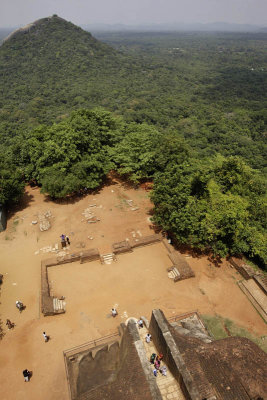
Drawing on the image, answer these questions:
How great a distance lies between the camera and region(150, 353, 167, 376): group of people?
10648 millimetres

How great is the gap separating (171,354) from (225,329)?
554 centimetres

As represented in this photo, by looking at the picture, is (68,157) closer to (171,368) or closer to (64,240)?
(64,240)

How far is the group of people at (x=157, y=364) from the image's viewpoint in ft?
34.9

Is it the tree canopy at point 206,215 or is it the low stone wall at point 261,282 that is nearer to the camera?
the low stone wall at point 261,282

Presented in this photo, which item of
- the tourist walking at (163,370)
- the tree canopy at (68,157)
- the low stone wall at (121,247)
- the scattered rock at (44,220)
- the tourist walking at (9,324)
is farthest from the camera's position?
the tree canopy at (68,157)

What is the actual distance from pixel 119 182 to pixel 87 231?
28.4ft

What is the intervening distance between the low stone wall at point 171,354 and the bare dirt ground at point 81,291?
11.0 ft

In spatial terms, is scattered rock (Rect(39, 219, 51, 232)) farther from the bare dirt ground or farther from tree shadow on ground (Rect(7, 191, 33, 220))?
tree shadow on ground (Rect(7, 191, 33, 220))

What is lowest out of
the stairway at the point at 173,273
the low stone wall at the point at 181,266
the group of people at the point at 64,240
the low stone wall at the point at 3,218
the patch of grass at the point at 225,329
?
the patch of grass at the point at 225,329

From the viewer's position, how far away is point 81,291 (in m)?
15.7

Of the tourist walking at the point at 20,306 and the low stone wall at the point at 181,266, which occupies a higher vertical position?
the low stone wall at the point at 181,266

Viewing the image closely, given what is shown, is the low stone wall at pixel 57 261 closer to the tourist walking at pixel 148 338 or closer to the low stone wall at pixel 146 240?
the low stone wall at pixel 146 240

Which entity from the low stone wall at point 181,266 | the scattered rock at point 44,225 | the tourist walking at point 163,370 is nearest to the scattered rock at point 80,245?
the scattered rock at point 44,225

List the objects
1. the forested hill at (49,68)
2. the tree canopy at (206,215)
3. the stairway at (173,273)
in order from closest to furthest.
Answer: the stairway at (173,273)
the tree canopy at (206,215)
the forested hill at (49,68)
